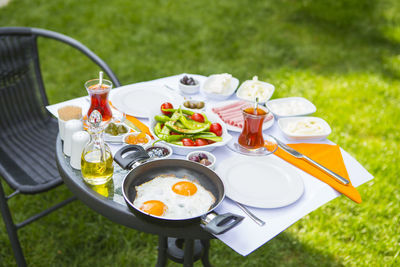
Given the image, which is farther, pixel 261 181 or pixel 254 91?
pixel 254 91

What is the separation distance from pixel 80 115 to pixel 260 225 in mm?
1043

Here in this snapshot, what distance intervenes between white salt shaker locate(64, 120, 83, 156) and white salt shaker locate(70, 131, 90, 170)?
64 mm

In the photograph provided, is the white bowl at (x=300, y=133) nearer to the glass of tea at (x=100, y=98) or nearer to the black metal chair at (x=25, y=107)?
the glass of tea at (x=100, y=98)

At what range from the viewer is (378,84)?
4.82 meters

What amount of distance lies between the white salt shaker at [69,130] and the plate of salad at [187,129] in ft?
1.11

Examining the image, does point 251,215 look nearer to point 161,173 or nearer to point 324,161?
point 161,173

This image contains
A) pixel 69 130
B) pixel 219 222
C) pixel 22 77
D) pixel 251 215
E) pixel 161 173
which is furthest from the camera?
pixel 22 77

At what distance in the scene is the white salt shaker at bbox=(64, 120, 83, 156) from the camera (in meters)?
1.65

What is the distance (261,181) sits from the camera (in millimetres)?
1573

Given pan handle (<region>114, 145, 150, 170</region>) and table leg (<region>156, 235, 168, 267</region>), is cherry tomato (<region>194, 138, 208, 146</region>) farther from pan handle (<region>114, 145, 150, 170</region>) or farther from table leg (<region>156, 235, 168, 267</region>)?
table leg (<region>156, 235, 168, 267</region>)

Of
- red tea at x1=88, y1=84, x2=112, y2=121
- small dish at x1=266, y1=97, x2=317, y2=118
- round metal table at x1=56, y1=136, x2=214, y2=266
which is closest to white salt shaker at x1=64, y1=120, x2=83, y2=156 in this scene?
round metal table at x1=56, y1=136, x2=214, y2=266

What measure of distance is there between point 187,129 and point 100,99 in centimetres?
45

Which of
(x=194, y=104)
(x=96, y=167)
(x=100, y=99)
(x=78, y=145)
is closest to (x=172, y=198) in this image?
(x=96, y=167)

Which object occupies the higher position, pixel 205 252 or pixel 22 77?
pixel 22 77
